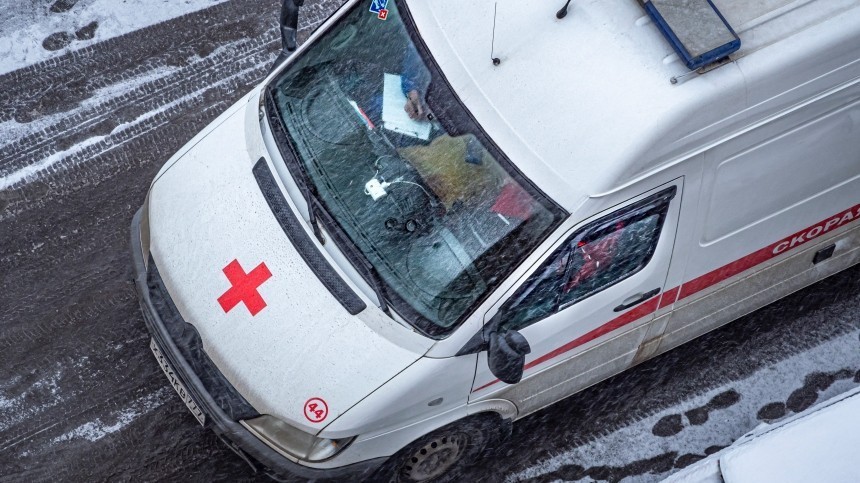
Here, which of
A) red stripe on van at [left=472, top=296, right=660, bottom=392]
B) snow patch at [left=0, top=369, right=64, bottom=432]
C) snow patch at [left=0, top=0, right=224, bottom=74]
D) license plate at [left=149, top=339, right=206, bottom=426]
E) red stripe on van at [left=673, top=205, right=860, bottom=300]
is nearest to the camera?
red stripe on van at [left=472, top=296, right=660, bottom=392]

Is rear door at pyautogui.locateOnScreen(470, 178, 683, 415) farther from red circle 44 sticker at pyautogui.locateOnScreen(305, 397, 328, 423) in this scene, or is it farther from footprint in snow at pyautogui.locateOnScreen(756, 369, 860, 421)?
footprint in snow at pyautogui.locateOnScreen(756, 369, 860, 421)

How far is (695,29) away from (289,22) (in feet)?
7.48

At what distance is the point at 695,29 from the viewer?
407cm

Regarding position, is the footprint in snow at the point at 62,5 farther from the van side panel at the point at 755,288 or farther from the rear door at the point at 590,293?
the van side panel at the point at 755,288

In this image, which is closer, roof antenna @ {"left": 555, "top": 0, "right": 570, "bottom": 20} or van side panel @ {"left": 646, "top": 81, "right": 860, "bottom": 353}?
roof antenna @ {"left": 555, "top": 0, "right": 570, "bottom": 20}

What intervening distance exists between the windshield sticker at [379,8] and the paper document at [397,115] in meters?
0.34

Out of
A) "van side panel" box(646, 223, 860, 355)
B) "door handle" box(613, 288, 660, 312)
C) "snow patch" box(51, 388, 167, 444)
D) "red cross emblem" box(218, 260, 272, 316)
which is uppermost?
"red cross emblem" box(218, 260, 272, 316)

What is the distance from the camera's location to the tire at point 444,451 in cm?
467

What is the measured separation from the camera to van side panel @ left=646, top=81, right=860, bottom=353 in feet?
14.6

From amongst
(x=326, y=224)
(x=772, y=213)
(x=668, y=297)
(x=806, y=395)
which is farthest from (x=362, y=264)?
(x=806, y=395)

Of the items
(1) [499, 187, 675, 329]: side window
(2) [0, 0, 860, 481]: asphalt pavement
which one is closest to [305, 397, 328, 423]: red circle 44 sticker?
(1) [499, 187, 675, 329]: side window

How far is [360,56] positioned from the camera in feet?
15.8

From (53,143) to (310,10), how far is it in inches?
82.7

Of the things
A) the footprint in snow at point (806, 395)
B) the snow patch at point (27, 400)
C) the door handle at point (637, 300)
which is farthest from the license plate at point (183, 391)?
the footprint in snow at point (806, 395)
